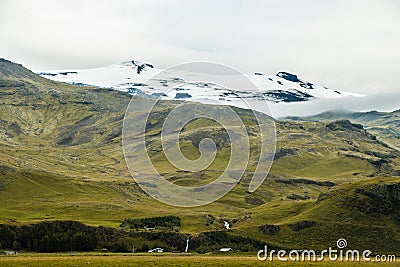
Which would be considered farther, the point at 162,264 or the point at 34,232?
the point at 34,232

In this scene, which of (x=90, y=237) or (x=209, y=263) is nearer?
(x=209, y=263)

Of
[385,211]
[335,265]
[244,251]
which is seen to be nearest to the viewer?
[335,265]

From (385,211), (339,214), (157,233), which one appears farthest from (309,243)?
(157,233)

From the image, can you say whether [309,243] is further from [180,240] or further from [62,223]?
[62,223]

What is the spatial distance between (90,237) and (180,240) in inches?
1431

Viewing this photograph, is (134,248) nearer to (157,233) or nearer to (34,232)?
(157,233)

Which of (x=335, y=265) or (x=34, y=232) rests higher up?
(x=335, y=265)

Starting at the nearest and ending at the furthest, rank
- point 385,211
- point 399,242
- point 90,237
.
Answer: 1. point 90,237
2. point 399,242
3. point 385,211

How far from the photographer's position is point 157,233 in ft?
584

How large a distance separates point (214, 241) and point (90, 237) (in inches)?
1788

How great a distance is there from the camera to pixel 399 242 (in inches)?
6860

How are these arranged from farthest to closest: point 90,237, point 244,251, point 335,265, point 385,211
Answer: point 385,211 < point 244,251 < point 90,237 < point 335,265

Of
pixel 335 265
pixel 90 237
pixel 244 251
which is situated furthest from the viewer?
pixel 244 251

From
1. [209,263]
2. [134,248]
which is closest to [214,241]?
[134,248]
